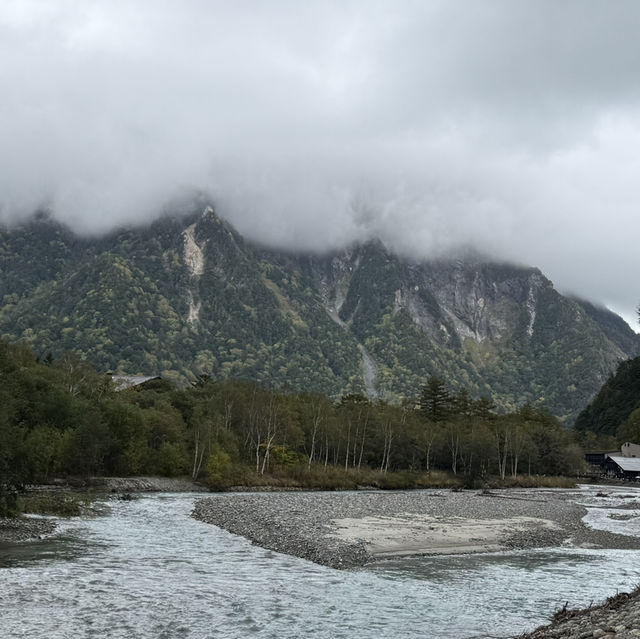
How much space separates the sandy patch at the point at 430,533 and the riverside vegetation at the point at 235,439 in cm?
2271

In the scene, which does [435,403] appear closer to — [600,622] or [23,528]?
[23,528]

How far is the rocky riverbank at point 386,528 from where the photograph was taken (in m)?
36.6

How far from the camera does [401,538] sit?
40.9m

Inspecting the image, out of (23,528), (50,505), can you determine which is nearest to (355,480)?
(50,505)

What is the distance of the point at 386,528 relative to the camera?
150 ft

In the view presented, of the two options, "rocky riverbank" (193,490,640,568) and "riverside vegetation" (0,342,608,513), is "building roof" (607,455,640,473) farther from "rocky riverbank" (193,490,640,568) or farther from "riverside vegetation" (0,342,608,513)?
"rocky riverbank" (193,490,640,568)

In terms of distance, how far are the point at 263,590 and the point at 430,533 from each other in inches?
845

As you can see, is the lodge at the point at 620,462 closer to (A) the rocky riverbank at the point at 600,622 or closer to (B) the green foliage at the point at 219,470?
(B) the green foliage at the point at 219,470

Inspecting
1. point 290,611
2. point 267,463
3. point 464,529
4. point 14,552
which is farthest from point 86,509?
point 267,463

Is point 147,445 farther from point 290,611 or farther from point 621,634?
point 621,634

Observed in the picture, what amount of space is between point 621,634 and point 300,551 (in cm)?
2234

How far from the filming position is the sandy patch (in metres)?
37.5

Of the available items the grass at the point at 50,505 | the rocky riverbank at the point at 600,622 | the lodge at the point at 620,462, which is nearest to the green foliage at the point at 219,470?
the grass at the point at 50,505

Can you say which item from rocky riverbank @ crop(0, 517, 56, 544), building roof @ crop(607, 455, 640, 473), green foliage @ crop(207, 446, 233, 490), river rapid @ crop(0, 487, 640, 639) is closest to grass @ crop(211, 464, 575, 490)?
green foliage @ crop(207, 446, 233, 490)
